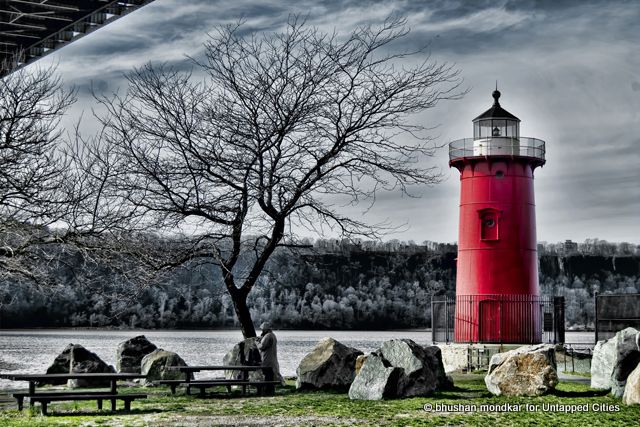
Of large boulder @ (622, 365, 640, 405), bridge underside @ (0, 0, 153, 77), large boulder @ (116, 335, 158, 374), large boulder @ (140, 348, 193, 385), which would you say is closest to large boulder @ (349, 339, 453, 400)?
large boulder @ (622, 365, 640, 405)

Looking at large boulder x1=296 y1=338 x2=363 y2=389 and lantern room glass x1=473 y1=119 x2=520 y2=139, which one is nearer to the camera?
large boulder x1=296 y1=338 x2=363 y2=389

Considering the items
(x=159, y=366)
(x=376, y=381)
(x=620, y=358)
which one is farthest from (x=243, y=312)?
(x=620, y=358)

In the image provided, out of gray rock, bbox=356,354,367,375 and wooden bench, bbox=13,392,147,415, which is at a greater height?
gray rock, bbox=356,354,367,375

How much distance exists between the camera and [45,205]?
21.1 metres

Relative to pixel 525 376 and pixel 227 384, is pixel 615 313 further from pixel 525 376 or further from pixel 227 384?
pixel 227 384

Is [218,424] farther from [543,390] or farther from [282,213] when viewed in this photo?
[282,213]

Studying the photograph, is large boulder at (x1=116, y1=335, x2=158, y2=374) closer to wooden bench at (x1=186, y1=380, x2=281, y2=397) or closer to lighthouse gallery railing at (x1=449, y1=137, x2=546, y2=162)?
wooden bench at (x1=186, y1=380, x2=281, y2=397)

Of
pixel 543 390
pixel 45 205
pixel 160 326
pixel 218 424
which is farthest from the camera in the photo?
pixel 160 326

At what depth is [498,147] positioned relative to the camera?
30.5 m

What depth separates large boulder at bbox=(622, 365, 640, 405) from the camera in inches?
635

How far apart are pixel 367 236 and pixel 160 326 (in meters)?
99.6

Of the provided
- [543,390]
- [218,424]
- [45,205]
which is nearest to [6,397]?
[45,205]

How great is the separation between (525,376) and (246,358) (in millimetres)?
6364

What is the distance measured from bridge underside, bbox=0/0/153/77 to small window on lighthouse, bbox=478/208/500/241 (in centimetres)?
1148
